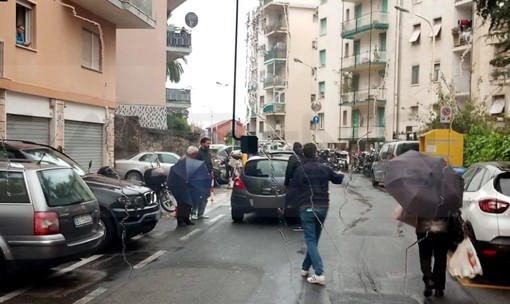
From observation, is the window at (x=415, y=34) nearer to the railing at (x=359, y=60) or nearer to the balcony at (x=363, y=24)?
the balcony at (x=363, y=24)

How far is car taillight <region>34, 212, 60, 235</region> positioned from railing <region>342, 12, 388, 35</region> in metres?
10.4

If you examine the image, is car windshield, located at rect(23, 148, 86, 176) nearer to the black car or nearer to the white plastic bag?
the black car

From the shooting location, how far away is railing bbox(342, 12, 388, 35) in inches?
588

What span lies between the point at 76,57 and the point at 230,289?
12.1 metres

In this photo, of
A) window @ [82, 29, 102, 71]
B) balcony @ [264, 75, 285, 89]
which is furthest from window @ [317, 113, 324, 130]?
window @ [82, 29, 102, 71]

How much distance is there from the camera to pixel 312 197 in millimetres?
6379

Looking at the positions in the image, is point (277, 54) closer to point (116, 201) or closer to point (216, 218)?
point (216, 218)

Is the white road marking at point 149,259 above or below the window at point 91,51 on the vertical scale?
below

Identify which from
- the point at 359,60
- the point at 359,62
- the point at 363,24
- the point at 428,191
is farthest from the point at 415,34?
the point at 428,191

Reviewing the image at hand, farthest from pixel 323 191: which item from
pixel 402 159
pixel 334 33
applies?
pixel 334 33

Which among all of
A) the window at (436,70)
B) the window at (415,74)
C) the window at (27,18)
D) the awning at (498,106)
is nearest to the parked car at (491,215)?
the window at (27,18)

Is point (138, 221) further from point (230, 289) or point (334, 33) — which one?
point (334, 33)

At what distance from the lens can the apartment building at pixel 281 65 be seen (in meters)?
10.1

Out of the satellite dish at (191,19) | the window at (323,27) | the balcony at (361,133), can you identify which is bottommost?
the balcony at (361,133)
